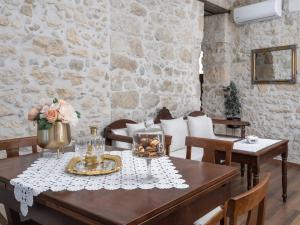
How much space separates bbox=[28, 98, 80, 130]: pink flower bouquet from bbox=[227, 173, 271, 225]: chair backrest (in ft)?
3.83

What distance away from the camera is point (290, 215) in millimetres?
2828

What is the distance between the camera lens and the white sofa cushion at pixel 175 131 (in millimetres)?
3570

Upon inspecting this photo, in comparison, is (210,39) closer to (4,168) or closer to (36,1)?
(36,1)

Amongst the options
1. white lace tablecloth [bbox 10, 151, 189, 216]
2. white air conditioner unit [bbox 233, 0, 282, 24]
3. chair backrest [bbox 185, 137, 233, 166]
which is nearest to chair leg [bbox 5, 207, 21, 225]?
white lace tablecloth [bbox 10, 151, 189, 216]

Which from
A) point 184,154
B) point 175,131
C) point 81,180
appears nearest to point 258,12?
point 175,131

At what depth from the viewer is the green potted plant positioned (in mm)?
5172

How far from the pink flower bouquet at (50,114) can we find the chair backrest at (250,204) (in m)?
1.17

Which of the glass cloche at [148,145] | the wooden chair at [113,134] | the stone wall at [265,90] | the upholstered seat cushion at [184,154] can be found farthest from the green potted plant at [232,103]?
the glass cloche at [148,145]

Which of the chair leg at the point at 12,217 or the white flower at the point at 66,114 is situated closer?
the chair leg at the point at 12,217

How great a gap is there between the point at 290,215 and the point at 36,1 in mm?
3058

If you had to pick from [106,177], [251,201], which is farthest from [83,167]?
[251,201]

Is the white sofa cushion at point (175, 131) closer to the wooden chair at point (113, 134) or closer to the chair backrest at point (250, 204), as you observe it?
the wooden chair at point (113, 134)

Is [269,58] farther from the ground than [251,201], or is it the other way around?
[269,58]

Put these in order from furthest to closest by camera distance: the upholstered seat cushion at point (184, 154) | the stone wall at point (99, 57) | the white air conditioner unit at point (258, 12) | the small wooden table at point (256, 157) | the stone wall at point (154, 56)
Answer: the white air conditioner unit at point (258, 12) < the stone wall at point (154, 56) < the upholstered seat cushion at point (184, 154) < the small wooden table at point (256, 157) < the stone wall at point (99, 57)
